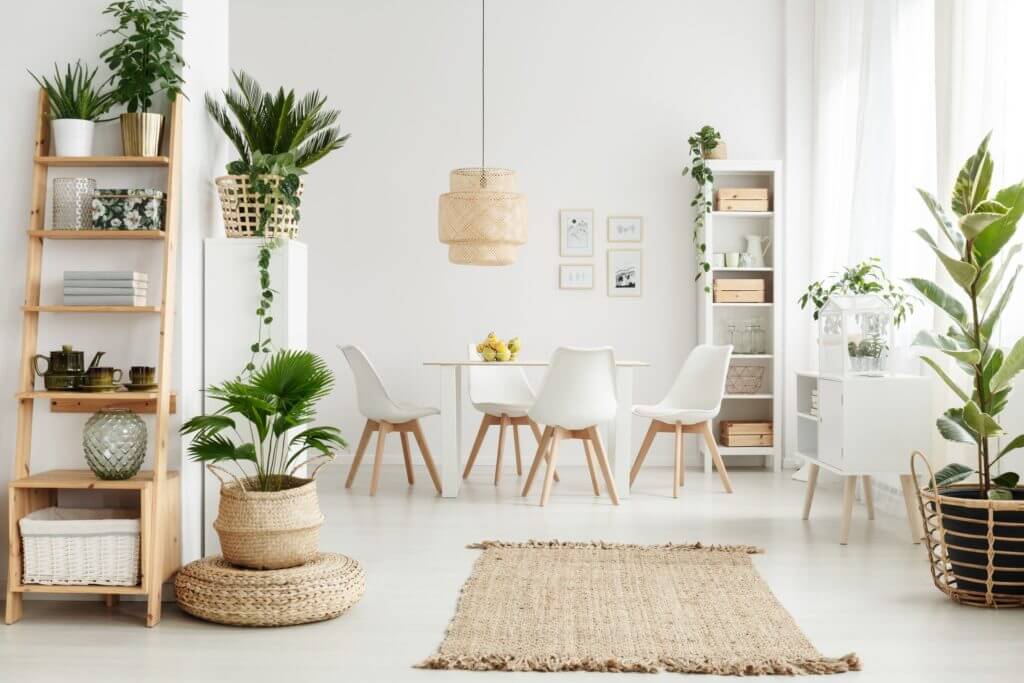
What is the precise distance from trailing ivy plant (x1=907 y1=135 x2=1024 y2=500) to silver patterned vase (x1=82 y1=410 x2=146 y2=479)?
2.61 metres

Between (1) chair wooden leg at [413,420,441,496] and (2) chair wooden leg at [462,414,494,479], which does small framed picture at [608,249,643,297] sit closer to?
(2) chair wooden leg at [462,414,494,479]

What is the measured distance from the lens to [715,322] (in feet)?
22.3

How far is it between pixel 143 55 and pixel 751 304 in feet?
14.2

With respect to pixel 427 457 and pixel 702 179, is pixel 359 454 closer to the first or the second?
pixel 427 457

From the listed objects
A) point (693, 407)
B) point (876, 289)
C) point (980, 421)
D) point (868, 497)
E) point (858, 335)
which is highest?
point (876, 289)

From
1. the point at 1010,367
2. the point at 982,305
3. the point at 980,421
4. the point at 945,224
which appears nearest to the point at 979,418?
the point at 980,421

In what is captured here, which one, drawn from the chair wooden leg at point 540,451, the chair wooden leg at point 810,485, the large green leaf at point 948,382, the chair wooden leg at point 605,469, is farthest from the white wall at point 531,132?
the large green leaf at point 948,382

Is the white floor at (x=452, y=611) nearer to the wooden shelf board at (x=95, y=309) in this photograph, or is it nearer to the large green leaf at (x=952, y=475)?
the large green leaf at (x=952, y=475)

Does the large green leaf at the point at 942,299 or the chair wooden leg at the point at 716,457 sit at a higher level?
the large green leaf at the point at 942,299

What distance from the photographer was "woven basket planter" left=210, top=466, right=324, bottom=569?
3.15 meters

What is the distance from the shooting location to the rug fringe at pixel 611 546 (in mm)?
4125

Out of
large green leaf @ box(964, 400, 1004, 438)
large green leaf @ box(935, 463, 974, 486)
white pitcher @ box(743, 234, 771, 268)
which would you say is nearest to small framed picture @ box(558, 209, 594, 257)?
white pitcher @ box(743, 234, 771, 268)

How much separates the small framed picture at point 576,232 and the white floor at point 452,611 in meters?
2.15

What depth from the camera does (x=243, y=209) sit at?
11.9 ft
